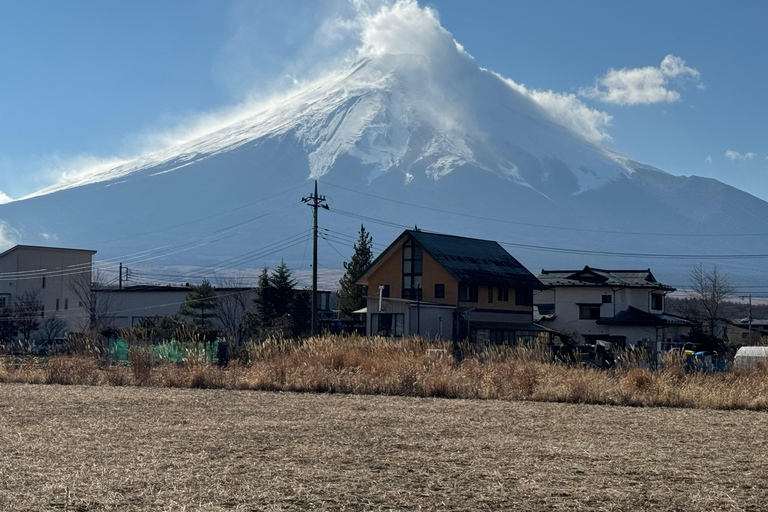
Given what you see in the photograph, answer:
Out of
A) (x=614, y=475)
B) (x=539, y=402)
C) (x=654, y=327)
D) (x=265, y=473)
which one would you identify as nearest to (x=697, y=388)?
(x=539, y=402)

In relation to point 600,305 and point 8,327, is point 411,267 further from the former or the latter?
point 8,327

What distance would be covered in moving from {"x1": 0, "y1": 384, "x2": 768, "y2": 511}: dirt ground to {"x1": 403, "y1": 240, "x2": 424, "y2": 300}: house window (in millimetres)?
30924

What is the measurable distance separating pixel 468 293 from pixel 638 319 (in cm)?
1242

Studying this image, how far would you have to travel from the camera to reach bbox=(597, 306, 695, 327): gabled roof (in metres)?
52.5

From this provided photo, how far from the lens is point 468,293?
4669cm

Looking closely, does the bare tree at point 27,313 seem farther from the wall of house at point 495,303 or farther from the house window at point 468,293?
the wall of house at point 495,303

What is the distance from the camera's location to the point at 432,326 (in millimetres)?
43344

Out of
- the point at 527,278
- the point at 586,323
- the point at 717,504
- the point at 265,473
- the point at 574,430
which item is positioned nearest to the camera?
the point at 717,504

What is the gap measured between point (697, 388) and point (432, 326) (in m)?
25.5

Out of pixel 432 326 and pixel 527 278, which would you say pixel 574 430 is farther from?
pixel 527 278

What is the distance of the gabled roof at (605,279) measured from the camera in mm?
55203

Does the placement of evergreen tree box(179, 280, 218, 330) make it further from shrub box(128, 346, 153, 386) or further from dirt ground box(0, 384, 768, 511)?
dirt ground box(0, 384, 768, 511)

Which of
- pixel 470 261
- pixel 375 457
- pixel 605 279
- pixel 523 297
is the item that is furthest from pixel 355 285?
pixel 375 457

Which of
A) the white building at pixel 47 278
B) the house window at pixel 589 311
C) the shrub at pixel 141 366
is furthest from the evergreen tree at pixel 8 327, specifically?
the house window at pixel 589 311
